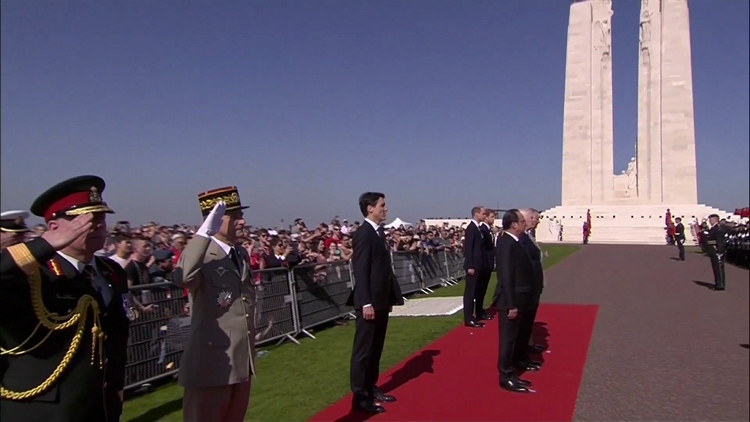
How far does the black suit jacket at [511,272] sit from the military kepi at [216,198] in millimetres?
3565

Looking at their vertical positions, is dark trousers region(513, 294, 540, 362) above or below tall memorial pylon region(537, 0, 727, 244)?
below

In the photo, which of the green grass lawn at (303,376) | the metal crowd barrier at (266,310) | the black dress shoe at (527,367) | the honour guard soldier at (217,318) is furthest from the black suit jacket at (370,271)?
the metal crowd barrier at (266,310)

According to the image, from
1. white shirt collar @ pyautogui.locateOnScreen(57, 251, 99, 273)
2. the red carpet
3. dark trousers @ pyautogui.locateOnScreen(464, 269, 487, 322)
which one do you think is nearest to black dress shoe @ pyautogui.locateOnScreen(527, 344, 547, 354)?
the red carpet

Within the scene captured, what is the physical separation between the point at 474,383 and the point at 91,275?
4.72 metres

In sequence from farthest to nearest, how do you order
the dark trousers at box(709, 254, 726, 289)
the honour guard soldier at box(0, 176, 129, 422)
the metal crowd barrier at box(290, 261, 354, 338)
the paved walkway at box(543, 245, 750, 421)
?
the metal crowd barrier at box(290, 261, 354, 338) < the dark trousers at box(709, 254, 726, 289) < the honour guard soldier at box(0, 176, 129, 422) < the paved walkway at box(543, 245, 750, 421)

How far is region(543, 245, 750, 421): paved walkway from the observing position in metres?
2.15

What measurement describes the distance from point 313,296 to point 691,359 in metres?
5.82

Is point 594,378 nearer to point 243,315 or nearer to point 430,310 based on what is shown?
point 243,315

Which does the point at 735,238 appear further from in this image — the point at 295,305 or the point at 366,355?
the point at 366,355

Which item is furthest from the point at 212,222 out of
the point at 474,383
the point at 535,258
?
the point at 535,258

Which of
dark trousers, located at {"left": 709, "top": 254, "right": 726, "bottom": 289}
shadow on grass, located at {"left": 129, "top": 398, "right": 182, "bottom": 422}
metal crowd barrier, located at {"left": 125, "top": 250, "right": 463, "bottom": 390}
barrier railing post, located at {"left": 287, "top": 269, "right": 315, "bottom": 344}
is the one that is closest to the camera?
dark trousers, located at {"left": 709, "top": 254, "right": 726, "bottom": 289}

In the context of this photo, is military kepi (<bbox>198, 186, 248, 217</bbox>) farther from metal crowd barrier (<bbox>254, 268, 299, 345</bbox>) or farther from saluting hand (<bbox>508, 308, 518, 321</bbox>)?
metal crowd barrier (<bbox>254, 268, 299, 345</bbox>)

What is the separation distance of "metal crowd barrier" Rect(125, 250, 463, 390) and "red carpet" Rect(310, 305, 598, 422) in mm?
1805

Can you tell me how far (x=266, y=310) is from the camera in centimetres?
884
